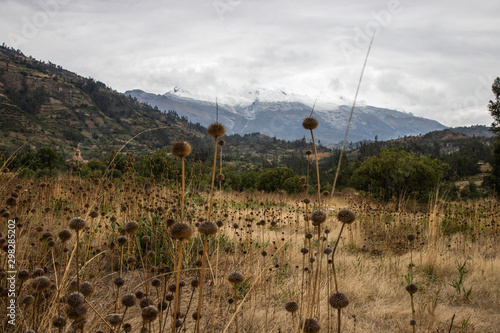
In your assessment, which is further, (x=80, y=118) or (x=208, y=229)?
(x=80, y=118)

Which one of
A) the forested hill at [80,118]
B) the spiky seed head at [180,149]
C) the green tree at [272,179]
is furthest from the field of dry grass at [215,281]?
the forested hill at [80,118]

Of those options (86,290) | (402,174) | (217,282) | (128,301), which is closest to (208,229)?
(128,301)

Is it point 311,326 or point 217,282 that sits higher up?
point 311,326

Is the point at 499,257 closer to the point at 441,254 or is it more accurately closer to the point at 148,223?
the point at 441,254

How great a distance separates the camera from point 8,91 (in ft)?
308

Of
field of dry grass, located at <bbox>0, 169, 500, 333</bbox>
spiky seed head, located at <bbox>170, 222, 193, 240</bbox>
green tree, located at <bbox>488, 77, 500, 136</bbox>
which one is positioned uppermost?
green tree, located at <bbox>488, 77, 500, 136</bbox>

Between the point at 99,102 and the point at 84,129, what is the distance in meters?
32.1

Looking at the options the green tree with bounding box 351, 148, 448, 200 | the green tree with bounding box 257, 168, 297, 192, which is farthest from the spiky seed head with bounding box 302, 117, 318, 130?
the green tree with bounding box 257, 168, 297, 192

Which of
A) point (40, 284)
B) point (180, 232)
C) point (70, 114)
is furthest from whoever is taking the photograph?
point (70, 114)

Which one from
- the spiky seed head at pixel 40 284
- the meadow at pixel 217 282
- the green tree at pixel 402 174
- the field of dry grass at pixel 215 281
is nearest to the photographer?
the spiky seed head at pixel 40 284

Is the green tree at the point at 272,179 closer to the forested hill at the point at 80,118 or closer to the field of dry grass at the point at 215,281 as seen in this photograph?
the field of dry grass at the point at 215,281

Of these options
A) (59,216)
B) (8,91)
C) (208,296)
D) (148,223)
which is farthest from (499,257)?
(8,91)

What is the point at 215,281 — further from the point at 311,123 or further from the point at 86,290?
the point at 311,123

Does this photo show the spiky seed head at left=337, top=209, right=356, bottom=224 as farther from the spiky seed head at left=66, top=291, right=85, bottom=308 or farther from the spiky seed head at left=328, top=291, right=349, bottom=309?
the spiky seed head at left=66, top=291, right=85, bottom=308
